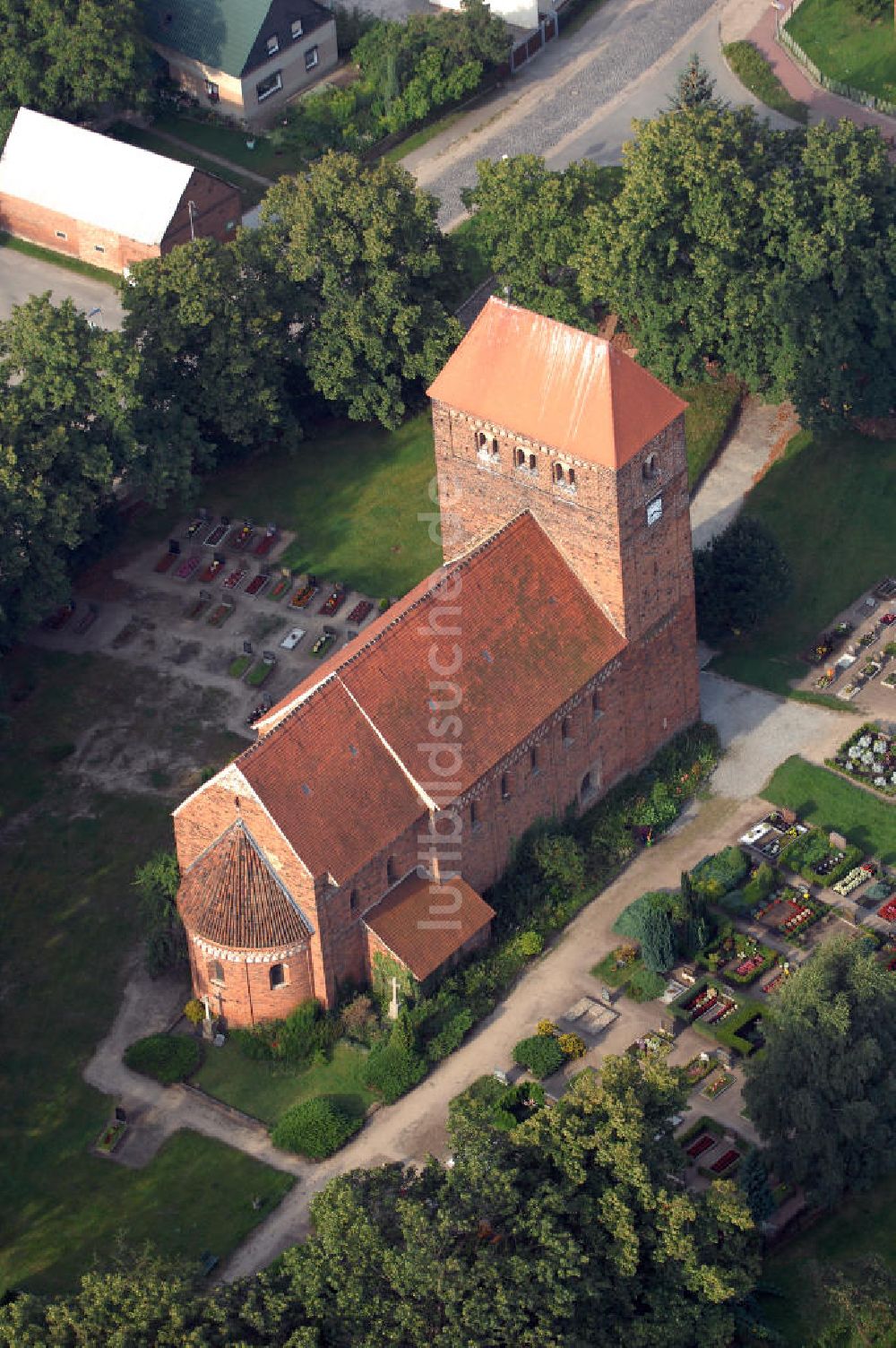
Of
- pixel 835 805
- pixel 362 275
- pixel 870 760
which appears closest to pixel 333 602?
pixel 362 275

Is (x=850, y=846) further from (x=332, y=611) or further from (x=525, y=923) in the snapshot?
(x=332, y=611)

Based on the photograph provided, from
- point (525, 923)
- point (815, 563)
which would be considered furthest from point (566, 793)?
point (815, 563)

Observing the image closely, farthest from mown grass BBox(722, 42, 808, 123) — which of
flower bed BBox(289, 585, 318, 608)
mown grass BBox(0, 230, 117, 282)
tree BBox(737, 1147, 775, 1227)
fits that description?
tree BBox(737, 1147, 775, 1227)

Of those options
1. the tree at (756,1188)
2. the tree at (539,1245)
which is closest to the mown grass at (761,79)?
the tree at (756,1188)

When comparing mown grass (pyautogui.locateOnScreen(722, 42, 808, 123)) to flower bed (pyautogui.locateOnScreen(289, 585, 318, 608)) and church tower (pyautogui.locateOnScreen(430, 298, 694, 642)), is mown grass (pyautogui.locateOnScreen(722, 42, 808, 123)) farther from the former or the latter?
church tower (pyautogui.locateOnScreen(430, 298, 694, 642))

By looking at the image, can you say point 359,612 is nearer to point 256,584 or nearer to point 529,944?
point 256,584

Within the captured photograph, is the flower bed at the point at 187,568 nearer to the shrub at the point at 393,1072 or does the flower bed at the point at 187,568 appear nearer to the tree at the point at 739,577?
the tree at the point at 739,577
